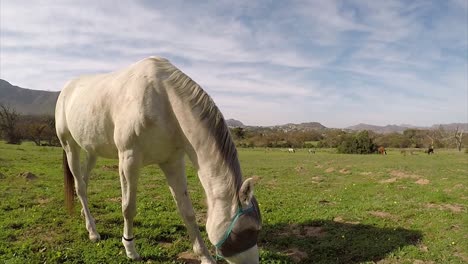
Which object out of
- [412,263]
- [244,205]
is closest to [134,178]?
[244,205]

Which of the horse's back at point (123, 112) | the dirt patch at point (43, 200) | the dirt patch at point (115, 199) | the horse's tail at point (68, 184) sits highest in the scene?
the horse's back at point (123, 112)

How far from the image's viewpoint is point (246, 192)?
10.9 ft

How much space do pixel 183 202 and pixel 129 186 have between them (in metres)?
0.75

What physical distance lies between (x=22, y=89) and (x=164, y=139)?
6317 inches

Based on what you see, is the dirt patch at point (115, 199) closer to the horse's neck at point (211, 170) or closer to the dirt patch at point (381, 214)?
the horse's neck at point (211, 170)

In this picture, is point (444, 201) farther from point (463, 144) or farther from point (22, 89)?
point (22, 89)

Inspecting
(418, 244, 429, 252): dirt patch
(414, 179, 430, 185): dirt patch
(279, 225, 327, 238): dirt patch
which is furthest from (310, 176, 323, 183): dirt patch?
(418, 244, 429, 252): dirt patch

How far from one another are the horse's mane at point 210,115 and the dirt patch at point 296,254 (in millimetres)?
2194

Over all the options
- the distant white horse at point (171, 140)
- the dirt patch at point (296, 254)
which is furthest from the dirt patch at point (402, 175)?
the distant white horse at point (171, 140)

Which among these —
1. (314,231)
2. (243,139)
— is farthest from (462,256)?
(243,139)

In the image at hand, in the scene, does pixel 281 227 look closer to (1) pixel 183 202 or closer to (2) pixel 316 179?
(1) pixel 183 202

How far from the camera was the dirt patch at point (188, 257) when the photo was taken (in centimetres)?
482

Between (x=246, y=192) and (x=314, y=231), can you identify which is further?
(x=314, y=231)

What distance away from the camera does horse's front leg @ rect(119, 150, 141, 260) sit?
429 centimetres
